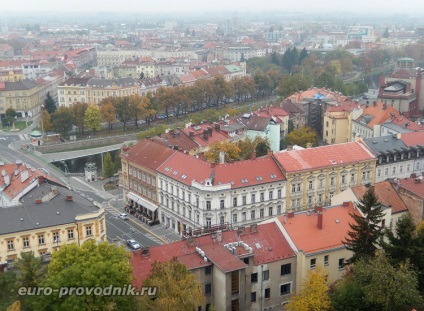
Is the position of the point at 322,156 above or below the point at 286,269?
above

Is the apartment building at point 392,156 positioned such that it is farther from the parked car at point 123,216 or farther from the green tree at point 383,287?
the green tree at point 383,287

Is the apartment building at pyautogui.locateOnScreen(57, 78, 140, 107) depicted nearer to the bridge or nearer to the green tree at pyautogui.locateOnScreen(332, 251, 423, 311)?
the bridge

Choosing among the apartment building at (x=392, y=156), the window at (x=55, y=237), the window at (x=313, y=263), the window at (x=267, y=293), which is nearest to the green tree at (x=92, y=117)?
the apartment building at (x=392, y=156)

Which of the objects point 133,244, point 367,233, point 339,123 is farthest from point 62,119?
point 367,233

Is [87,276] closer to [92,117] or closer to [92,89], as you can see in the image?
[92,117]

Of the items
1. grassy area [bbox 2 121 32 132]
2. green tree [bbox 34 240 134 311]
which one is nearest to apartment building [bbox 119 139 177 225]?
green tree [bbox 34 240 134 311]

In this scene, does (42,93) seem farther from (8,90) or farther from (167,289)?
(167,289)
